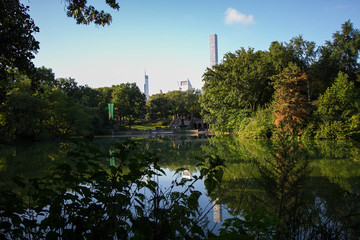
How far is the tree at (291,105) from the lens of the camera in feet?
50.0

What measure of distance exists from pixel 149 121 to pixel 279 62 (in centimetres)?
3364

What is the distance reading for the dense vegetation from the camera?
15.4 metres

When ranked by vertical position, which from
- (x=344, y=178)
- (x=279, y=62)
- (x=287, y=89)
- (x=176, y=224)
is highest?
(x=279, y=62)

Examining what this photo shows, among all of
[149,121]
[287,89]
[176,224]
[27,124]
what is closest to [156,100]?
[149,121]

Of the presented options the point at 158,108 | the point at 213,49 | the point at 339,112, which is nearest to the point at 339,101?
the point at 339,112

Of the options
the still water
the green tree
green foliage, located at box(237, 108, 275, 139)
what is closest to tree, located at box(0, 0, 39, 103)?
the still water

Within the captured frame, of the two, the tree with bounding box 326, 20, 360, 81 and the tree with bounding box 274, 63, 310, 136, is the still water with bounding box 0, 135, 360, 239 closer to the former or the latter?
the tree with bounding box 274, 63, 310, 136

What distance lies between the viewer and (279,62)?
20.3 metres

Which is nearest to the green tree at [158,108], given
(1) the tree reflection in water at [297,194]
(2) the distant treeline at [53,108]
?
(2) the distant treeline at [53,108]

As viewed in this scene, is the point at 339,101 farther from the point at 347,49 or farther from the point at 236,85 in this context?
the point at 347,49

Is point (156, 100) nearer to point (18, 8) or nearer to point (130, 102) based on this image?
point (130, 102)

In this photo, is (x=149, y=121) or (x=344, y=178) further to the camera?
(x=149, y=121)

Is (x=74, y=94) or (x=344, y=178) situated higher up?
(x=74, y=94)

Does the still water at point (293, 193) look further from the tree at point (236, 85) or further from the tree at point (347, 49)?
the tree at point (347, 49)
